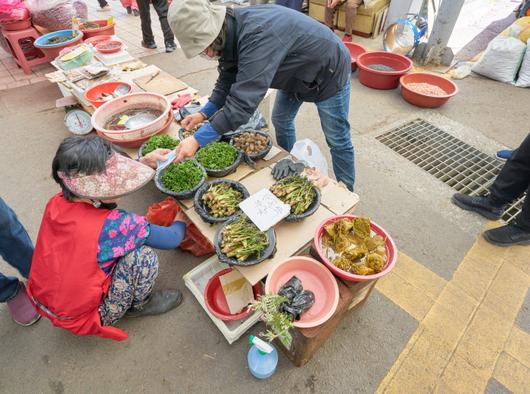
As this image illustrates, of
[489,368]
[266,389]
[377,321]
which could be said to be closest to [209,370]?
[266,389]

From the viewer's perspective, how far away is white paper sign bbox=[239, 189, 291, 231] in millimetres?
1796

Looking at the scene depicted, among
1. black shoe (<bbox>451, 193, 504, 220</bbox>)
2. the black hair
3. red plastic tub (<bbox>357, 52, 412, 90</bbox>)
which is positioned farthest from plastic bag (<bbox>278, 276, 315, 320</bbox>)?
red plastic tub (<bbox>357, 52, 412, 90</bbox>)

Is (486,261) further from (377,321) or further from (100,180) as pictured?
(100,180)

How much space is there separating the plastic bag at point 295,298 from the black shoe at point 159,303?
3.21ft

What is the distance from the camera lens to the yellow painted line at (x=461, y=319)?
1.84 meters

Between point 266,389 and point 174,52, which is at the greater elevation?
point 174,52

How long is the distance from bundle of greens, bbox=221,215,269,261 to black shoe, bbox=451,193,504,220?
218 cm

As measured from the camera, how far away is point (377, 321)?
6.88 feet


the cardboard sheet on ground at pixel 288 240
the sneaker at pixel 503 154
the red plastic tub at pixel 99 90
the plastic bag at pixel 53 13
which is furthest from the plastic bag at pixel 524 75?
the plastic bag at pixel 53 13

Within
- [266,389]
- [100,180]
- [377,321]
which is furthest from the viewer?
[377,321]

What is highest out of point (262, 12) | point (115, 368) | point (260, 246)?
point (262, 12)

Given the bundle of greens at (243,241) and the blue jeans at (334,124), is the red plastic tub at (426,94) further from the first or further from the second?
the bundle of greens at (243,241)

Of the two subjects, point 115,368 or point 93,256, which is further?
point 115,368

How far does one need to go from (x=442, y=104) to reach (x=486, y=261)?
2584 millimetres
